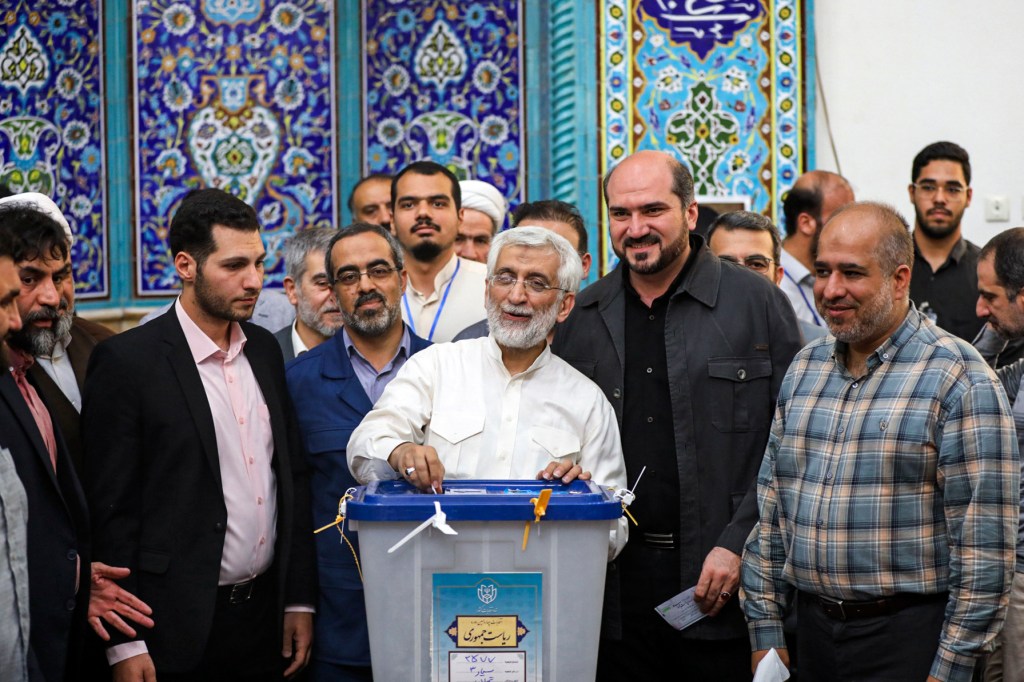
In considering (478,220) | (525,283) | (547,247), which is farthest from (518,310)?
(478,220)

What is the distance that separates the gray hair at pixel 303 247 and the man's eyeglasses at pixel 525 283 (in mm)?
1248

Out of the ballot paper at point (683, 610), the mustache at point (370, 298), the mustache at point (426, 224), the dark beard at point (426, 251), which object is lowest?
→ the ballot paper at point (683, 610)

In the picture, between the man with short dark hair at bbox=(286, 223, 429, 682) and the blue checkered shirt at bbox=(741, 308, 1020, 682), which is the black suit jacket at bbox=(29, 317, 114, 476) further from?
the blue checkered shirt at bbox=(741, 308, 1020, 682)

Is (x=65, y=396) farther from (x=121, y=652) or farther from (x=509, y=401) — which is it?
(x=509, y=401)

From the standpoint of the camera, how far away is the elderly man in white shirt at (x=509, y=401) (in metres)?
2.92

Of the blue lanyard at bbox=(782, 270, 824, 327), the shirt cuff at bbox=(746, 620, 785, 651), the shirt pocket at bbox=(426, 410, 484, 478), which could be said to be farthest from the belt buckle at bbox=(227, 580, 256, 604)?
the blue lanyard at bbox=(782, 270, 824, 327)

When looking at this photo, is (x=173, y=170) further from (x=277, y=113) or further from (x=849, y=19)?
(x=849, y=19)

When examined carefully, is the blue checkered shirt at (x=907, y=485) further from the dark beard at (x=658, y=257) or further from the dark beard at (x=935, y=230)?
the dark beard at (x=935, y=230)

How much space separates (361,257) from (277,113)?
3.90 m

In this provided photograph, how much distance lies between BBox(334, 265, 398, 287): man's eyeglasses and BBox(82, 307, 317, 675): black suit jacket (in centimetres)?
58

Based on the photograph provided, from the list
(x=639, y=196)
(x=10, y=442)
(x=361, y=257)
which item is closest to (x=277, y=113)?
(x=361, y=257)

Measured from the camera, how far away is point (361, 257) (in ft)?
11.6

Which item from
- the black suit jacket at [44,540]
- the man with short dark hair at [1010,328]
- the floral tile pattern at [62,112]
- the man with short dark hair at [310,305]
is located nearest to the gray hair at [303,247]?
the man with short dark hair at [310,305]

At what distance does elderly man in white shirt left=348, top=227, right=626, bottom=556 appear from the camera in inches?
115
